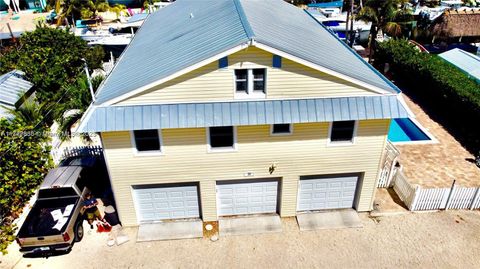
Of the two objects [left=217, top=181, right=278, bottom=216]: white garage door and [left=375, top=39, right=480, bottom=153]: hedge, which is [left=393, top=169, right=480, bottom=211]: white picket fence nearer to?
[left=375, top=39, right=480, bottom=153]: hedge

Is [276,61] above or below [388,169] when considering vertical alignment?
above

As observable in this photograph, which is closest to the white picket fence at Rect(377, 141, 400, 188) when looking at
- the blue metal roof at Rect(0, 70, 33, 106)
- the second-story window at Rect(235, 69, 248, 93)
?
the second-story window at Rect(235, 69, 248, 93)

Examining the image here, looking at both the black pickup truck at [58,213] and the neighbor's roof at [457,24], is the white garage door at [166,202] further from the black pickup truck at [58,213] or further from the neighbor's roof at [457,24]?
the neighbor's roof at [457,24]

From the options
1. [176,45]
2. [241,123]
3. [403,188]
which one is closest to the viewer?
[241,123]

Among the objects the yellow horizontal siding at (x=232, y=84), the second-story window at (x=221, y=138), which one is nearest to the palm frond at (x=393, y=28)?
the yellow horizontal siding at (x=232, y=84)

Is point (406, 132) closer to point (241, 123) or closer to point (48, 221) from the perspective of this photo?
point (241, 123)

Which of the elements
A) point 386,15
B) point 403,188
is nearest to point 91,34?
point 386,15
